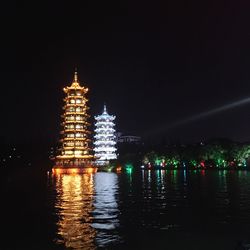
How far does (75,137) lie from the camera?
115 meters

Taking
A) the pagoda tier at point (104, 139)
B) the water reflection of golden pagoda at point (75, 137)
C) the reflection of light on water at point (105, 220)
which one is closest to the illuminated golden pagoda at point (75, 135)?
the water reflection of golden pagoda at point (75, 137)

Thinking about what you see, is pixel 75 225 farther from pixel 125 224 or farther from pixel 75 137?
pixel 75 137

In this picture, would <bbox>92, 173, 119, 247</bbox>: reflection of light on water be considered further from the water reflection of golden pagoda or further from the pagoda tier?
the pagoda tier

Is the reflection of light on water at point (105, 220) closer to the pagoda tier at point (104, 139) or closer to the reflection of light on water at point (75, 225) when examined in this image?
the reflection of light on water at point (75, 225)

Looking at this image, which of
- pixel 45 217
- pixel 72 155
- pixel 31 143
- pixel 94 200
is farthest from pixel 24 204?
pixel 31 143

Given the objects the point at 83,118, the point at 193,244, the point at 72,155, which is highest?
the point at 83,118

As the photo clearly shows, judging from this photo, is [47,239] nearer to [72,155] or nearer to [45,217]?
[45,217]

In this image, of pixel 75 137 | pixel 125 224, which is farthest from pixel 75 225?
pixel 75 137

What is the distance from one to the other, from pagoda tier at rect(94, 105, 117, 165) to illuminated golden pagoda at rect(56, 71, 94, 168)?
2091 centimetres

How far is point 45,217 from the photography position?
82.1 ft

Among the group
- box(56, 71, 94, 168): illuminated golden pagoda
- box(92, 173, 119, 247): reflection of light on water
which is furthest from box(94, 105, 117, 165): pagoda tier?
box(92, 173, 119, 247): reflection of light on water

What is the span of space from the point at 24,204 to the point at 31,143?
365ft

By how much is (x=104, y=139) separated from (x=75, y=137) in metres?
30.1

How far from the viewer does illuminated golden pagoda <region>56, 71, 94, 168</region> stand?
4464 inches
